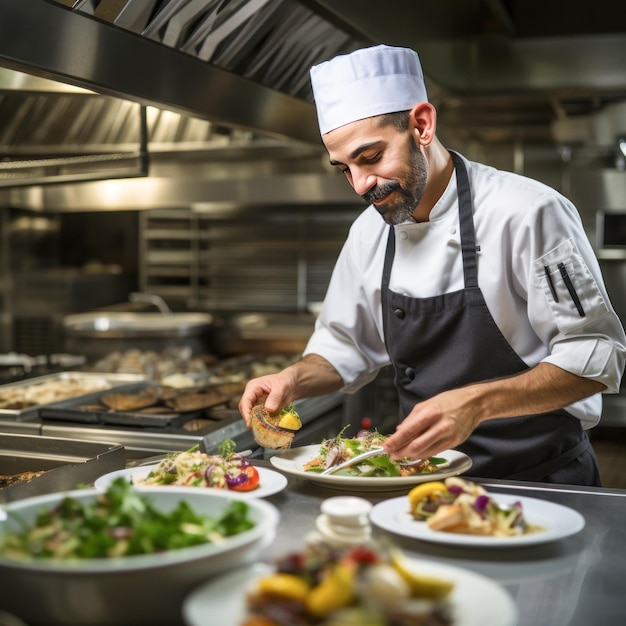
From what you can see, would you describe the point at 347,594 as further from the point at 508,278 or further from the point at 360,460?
the point at 508,278

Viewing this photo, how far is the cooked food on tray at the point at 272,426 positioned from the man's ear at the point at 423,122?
729 mm

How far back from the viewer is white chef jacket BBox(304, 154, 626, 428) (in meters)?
1.87

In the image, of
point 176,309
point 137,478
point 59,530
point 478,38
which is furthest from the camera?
point 176,309

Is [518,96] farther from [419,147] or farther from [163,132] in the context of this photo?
[419,147]

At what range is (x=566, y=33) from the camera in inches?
218

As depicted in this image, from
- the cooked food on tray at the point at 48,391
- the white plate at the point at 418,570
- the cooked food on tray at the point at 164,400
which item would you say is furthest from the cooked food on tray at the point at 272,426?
the cooked food on tray at the point at 48,391

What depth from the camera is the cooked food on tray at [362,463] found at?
1.71 metres

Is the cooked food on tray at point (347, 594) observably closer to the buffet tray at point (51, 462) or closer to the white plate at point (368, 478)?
the white plate at point (368, 478)

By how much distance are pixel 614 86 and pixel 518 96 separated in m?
0.57

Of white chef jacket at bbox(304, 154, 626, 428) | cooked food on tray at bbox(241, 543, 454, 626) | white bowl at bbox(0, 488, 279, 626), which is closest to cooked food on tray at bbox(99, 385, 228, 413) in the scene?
white chef jacket at bbox(304, 154, 626, 428)

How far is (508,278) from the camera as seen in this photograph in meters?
2.04

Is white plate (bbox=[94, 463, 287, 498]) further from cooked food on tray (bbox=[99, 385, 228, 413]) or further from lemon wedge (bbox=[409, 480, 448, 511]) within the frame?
cooked food on tray (bbox=[99, 385, 228, 413])

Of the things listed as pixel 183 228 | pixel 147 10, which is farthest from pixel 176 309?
pixel 147 10

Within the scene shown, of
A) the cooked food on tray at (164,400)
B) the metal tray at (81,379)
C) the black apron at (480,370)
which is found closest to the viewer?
the black apron at (480,370)
